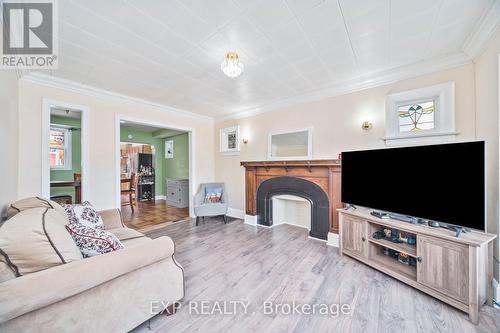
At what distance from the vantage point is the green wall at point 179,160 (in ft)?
20.9

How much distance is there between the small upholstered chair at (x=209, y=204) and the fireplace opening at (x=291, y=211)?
1.12m

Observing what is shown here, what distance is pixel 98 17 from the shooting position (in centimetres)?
165

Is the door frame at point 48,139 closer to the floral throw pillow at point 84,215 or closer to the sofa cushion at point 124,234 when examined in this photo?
the floral throw pillow at point 84,215

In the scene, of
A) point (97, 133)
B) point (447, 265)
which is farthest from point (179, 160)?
point (447, 265)

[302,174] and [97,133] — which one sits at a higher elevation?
[97,133]

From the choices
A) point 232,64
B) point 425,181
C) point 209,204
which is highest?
point 232,64

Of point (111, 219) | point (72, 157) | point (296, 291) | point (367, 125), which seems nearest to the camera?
point (296, 291)

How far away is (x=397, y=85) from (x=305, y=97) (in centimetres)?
132

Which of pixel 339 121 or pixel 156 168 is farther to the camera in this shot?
pixel 156 168

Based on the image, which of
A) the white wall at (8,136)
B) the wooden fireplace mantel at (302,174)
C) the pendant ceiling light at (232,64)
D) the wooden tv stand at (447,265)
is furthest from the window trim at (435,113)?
the white wall at (8,136)

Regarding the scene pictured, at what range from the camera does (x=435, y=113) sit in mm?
2352

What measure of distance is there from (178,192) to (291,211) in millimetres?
3612

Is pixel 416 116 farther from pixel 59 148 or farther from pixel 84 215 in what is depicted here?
pixel 59 148

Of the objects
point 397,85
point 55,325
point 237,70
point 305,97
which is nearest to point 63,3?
point 237,70
